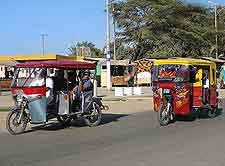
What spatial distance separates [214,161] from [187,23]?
46.4 metres

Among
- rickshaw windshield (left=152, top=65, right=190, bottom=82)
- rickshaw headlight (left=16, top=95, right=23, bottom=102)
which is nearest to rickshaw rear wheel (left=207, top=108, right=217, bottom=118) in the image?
rickshaw windshield (left=152, top=65, right=190, bottom=82)

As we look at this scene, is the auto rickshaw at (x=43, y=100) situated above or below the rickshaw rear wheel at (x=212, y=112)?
above

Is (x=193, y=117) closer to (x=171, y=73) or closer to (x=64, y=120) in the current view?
(x=171, y=73)

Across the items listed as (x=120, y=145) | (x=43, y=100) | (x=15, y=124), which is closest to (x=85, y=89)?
(x=43, y=100)

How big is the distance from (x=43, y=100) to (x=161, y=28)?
136 ft

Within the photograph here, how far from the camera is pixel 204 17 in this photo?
193ft

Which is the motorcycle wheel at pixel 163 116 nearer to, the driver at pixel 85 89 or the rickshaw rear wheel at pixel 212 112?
the driver at pixel 85 89

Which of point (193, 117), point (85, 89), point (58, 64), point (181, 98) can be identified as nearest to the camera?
point (58, 64)

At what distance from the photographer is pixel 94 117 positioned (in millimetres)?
14859

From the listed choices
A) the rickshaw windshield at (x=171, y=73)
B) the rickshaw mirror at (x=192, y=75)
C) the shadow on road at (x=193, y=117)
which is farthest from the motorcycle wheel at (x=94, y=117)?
the rickshaw mirror at (x=192, y=75)

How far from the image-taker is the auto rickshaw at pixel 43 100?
13102 mm

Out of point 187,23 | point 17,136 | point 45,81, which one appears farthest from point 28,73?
point 187,23

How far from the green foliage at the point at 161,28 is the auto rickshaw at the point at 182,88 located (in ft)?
114

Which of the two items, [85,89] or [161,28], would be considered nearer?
[85,89]
